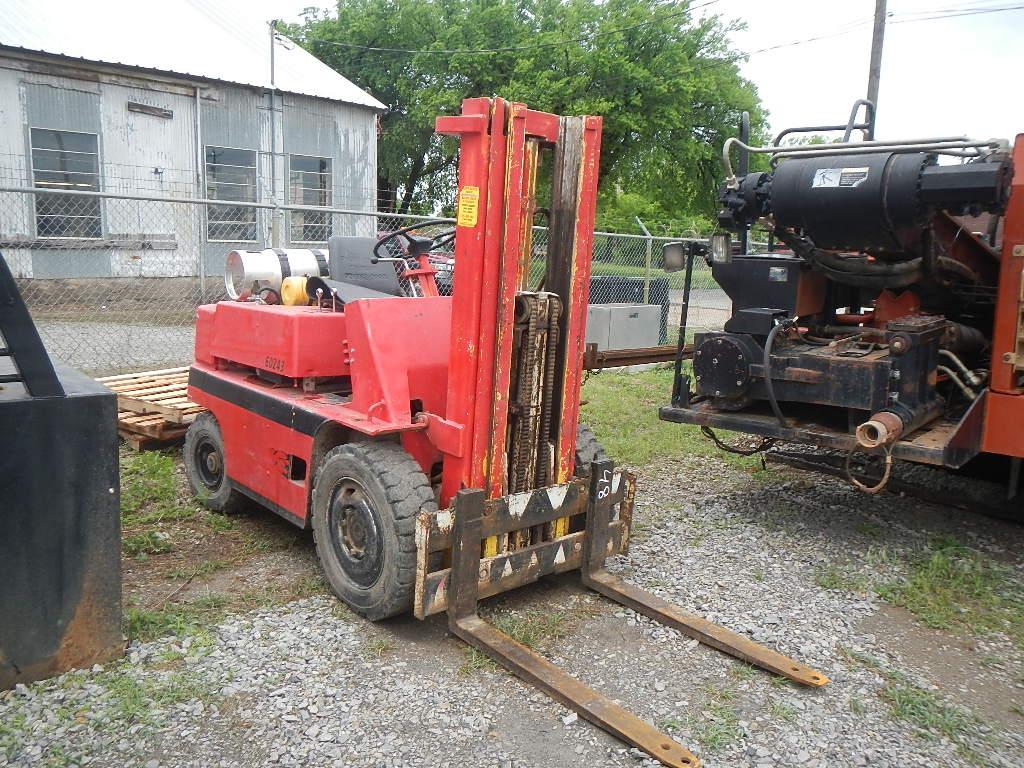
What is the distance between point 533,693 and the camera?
10.8 feet

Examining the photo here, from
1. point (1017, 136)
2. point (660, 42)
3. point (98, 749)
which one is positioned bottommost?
point (98, 749)

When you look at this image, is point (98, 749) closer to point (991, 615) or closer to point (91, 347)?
point (991, 615)

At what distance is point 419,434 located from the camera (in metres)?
4.04

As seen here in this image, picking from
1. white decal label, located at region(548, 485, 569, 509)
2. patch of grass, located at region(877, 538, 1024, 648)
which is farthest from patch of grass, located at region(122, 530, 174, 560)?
patch of grass, located at region(877, 538, 1024, 648)

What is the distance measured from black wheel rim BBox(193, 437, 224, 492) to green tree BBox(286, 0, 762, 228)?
21.5 metres

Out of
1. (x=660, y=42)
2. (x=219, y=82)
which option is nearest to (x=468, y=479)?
(x=219, y=82)

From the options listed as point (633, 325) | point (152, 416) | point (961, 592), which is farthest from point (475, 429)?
point (633, 325)

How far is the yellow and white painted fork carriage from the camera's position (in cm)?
316

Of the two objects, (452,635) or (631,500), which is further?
(631,500)

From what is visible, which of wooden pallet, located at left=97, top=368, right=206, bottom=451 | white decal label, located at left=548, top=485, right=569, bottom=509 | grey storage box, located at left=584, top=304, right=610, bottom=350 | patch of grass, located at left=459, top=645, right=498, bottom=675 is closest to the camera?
patch of grass, located at left=459, top=645, right=498, bottom=675

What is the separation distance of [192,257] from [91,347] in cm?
486

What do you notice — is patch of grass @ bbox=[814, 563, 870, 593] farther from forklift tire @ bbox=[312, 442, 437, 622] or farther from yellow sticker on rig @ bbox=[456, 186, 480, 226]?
yellow sticker on rig @ bbox=[456, 186, 480, 226]

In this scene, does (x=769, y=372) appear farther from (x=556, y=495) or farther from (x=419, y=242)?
(x=419, y=242)

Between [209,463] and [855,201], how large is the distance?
4.10m
